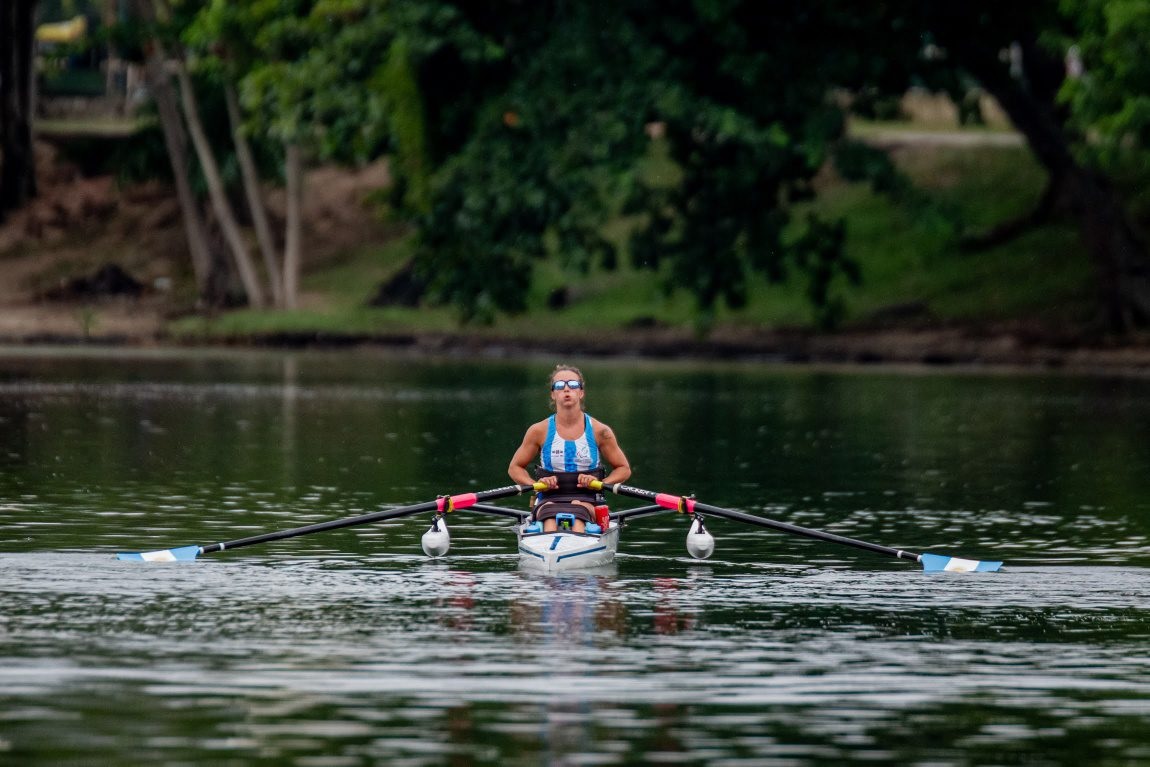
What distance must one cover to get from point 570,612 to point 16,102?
69.4 m

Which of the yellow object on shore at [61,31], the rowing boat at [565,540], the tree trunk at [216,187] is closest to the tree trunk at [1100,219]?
the tree trunk at [216,187]

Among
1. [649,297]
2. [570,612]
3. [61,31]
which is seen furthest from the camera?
[61,31]

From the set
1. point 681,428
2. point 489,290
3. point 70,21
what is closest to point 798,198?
point 489,290

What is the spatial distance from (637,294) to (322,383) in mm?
21513

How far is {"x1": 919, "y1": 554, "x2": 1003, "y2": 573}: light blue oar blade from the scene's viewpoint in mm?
22125

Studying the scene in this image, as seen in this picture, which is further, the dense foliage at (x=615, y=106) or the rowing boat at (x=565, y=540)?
the dense foliage at (x=615, y=106)

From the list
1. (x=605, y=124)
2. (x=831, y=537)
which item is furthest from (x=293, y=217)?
(x=831, y=537)

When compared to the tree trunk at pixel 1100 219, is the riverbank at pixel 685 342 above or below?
below

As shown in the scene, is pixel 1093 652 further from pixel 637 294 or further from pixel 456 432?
pixel 637 294

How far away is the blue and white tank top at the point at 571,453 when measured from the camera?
22.8 meters

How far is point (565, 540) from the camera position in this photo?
2162 cm

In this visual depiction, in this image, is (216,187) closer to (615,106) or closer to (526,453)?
(615,106)

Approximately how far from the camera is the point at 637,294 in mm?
73062

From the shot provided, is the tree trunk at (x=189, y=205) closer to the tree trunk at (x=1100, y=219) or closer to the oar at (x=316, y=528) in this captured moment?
the tree trunk at (x=1100, y=219)
